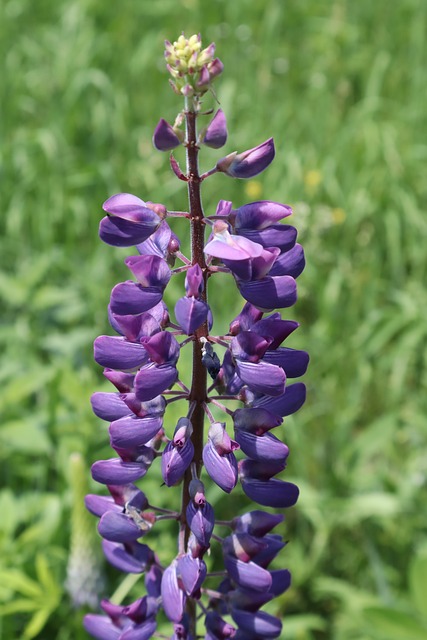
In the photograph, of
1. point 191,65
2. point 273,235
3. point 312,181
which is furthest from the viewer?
point 312,181

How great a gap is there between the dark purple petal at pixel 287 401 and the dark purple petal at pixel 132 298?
0.28 m

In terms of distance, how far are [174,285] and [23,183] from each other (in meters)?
1.00

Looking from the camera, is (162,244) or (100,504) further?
(100,504)

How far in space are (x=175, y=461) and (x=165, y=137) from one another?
54 centimetres

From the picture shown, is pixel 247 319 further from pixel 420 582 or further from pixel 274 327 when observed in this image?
pixel 420 582

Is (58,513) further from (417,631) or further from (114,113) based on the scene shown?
(114,113)

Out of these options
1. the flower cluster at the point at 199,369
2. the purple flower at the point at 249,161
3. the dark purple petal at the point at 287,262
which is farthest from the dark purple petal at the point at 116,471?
the purple flower at the point at 249,161

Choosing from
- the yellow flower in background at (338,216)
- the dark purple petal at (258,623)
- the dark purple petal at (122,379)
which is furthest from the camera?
the yellow flower in background at (338,216)

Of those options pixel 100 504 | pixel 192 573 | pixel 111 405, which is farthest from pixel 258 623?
pixel 111 405

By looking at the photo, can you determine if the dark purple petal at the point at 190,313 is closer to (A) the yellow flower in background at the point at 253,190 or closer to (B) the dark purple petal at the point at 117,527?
(B) the dark purple petal at the point at 117,527

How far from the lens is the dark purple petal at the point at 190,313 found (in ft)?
4.36

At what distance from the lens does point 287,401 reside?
1.48 metres

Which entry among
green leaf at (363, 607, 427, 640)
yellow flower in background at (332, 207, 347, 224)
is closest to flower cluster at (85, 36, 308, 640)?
green leaf at (363, 607, 427, 640)

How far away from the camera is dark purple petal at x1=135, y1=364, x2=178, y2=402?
137cm
